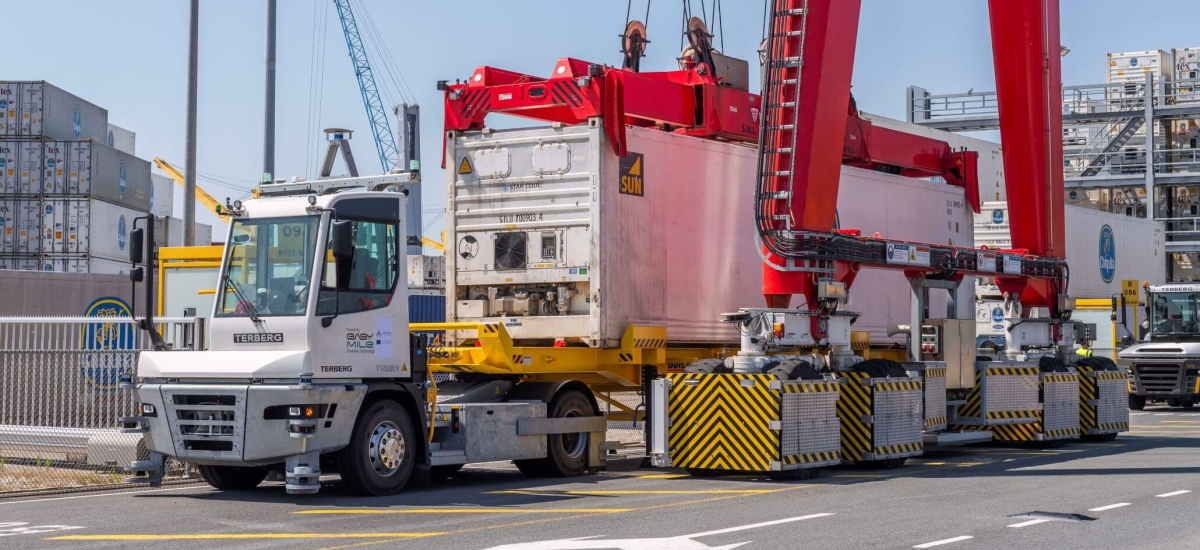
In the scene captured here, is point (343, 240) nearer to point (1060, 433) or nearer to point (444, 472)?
point (444, 472)

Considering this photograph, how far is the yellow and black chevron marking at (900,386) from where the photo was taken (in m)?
15.7

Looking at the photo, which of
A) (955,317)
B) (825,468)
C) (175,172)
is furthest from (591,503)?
(175,172)

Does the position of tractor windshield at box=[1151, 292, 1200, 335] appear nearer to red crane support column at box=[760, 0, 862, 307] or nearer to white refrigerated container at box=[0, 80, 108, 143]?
red crane support column at box=[760, 0, 862, 307]

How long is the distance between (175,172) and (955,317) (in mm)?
70894

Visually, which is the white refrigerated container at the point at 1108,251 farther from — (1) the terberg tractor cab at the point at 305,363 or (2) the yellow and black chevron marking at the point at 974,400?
(1) the terberg tractor cab at the point at 305,363

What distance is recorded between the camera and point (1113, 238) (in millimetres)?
36719

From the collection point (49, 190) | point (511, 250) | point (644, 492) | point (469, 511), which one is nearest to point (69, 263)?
point (49, 190)

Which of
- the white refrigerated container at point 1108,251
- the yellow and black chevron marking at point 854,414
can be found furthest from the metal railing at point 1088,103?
the yellow and black chevron marking at point 854,414

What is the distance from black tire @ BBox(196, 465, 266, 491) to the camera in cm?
Answer: 1341

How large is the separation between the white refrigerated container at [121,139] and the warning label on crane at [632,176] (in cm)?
2971

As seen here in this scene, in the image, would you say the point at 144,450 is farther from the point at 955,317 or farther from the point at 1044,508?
the point at 955,317

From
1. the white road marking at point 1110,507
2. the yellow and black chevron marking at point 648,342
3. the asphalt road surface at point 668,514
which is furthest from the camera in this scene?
the yellow and black chevron marking at point 648,342

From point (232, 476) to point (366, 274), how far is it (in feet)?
8.66

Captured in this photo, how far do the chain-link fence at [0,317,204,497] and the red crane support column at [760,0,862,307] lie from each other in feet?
23.2
